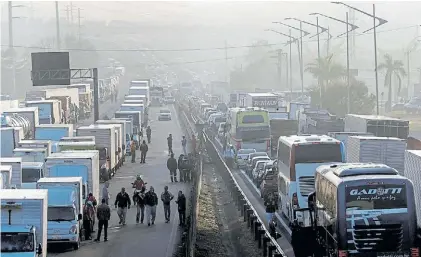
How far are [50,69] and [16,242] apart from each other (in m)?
40.5

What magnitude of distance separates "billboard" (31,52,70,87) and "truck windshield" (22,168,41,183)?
82.4ft

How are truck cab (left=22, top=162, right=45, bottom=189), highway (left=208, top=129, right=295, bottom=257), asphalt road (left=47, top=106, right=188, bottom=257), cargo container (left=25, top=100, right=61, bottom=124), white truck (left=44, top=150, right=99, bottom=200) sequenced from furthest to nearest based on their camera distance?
cargo container (left=25, top=100, right=61, bottom=124) → truck cab (left=22, top=162, right=45, bottom=189) → white truck (left=44, top=150, right=99, bottom=200) → highway (left=208, top=129, right=295, bottom=257) → asphalt road (left=47, top=106, right=188, bottom=257)

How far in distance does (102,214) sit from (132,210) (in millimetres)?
7537

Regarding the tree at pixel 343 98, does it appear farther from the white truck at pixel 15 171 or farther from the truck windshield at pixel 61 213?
the truck windshield at pixel 61 213

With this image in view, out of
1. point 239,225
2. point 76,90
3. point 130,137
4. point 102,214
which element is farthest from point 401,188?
point 76,90

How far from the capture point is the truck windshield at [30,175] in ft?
121

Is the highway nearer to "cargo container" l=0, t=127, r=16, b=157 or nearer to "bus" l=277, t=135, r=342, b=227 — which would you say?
"bus" l=277, t=135, r=342, b=227

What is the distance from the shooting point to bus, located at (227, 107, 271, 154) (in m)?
56.5

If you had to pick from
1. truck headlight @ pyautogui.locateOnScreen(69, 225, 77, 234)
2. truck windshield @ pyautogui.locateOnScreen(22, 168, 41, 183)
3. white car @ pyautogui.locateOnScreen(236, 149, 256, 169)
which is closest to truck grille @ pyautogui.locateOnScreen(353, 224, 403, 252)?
truck headlight @ pyautogui.locateOnScreen(69, 225, 77, 234)

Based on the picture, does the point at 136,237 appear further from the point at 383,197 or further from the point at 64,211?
the point at 383,197

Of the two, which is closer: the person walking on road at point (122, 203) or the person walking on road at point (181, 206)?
the person walking on road at point (181, 206)

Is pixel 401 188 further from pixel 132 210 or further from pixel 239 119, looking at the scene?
pixel 239 119

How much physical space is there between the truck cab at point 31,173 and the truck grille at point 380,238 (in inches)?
753

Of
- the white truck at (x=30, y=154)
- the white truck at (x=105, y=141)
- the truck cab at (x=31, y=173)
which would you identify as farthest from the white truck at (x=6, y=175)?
the white truck at (x=105, y=141)
